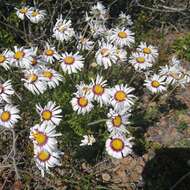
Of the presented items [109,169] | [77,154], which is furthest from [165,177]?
[77,154]

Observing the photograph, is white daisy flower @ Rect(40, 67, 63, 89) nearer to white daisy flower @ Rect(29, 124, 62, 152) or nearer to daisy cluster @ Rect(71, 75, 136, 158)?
daisy cluster @ Rect(71, 75, 136, 158)

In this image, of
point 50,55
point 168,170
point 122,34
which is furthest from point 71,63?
point 168,170

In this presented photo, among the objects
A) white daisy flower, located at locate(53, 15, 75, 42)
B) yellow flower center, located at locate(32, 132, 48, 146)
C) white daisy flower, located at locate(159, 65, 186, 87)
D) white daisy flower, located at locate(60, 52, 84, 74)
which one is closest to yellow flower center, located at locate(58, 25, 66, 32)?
white daisy flower, located at locate(53, 15, 75, 42)

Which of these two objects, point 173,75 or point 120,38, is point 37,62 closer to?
point 120,38

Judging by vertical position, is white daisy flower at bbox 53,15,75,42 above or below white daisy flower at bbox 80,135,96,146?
above

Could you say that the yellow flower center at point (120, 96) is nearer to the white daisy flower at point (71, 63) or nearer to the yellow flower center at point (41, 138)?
the white daisy flower at point (71, 63)

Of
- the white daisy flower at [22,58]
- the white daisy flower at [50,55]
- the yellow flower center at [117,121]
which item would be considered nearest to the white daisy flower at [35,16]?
the white daisy flower at [50,55]

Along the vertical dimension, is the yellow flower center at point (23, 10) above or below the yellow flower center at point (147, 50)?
above
